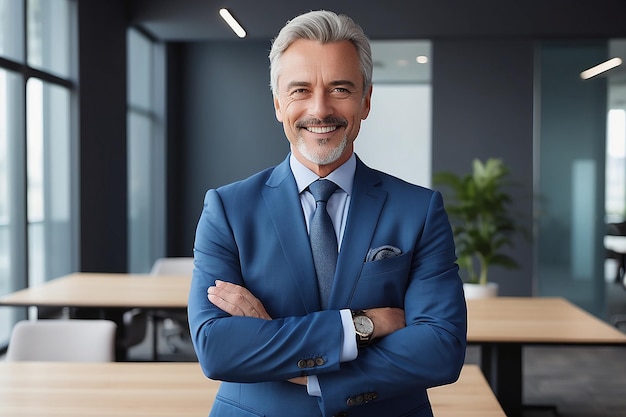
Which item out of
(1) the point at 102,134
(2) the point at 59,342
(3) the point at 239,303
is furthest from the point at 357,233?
(1) the point at 102,134

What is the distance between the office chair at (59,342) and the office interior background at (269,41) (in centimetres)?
270

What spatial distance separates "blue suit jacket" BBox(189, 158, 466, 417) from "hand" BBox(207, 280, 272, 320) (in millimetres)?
20

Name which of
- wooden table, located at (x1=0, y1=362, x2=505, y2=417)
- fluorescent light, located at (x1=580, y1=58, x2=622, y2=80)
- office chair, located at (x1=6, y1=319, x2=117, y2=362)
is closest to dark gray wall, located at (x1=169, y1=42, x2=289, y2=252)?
fluorescent light, located at (x1=580, y1=58, x2=622, y2=80)

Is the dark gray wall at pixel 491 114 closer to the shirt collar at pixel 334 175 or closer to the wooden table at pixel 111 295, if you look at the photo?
the wooden table at pixel 111 295

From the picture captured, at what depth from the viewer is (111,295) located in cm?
430

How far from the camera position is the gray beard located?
1.48 metres

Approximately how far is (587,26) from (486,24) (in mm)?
1005

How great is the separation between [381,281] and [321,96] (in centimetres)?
41

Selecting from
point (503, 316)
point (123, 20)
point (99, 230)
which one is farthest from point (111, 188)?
point (503, 316)

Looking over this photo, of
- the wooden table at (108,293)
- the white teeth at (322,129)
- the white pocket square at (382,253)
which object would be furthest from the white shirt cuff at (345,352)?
the wooden table at (108,293)

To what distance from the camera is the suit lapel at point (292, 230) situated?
146 cm

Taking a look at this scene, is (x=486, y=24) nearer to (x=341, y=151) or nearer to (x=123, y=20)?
(x=123, y=20)

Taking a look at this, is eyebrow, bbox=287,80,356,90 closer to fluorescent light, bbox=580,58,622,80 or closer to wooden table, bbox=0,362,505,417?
wooden table, bbox=0,362,505,417

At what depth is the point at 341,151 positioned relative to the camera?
4.86 ft
